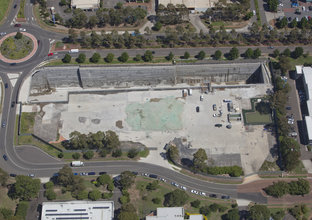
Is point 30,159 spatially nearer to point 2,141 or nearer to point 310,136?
point 2,141

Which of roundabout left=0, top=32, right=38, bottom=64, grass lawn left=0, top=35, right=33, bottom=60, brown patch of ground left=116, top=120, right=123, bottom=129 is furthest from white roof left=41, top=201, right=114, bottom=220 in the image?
grass lawn left=0, top=35, right=33, bottom=60

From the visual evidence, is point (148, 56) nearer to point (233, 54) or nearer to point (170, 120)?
point (170, 120)

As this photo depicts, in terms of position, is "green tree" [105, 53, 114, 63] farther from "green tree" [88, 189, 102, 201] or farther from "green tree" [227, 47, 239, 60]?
"green tree" [88, 189, 102, 201]

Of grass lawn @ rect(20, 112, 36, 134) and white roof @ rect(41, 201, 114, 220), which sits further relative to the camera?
grass lawn @ rect(20, 112, 36, 134)

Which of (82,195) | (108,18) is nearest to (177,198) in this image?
(82,195)

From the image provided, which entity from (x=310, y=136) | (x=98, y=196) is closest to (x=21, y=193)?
(x=98, y=196)

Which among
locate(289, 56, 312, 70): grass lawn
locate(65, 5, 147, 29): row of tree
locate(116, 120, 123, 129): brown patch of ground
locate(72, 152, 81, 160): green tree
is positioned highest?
locate(65, 5, 147, 29): row of tree
